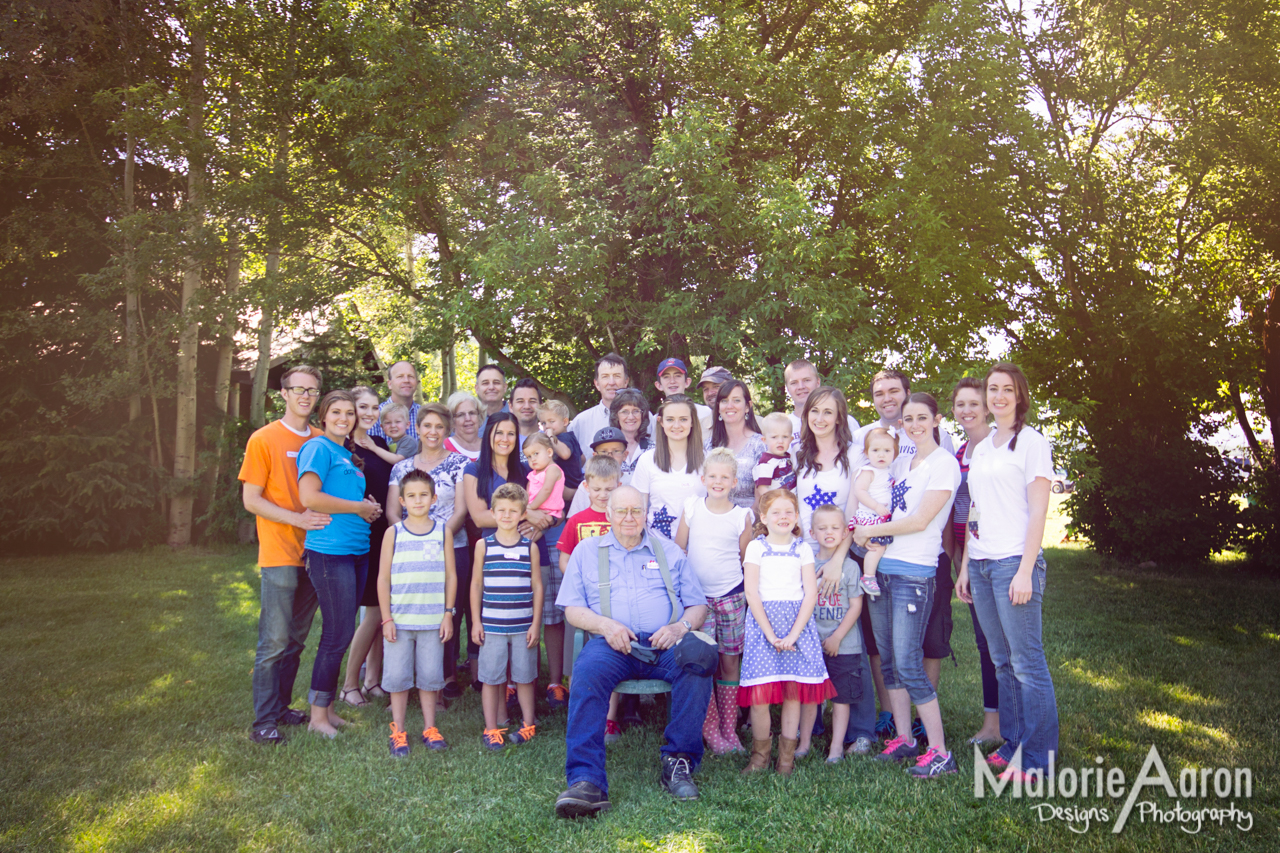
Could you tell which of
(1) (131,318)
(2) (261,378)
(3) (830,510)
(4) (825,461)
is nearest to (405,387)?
(4) (825,461)

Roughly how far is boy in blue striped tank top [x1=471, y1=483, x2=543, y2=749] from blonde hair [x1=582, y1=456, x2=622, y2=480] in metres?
0.45

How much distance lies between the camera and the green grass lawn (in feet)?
11.1

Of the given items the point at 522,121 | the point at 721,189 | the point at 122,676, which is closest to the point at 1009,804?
the point at 122,676

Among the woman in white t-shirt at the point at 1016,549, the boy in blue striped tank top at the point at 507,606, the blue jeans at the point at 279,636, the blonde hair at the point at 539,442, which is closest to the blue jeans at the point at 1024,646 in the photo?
the woman in white t-shirt at the point at 1016,549

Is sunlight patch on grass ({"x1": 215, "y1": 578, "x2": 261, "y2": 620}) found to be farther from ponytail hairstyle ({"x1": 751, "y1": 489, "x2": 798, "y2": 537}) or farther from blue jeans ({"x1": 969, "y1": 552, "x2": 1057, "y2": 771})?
blue jeans ({"x1": 969, "y1": 552, "x2": 1057, "y2": 771})

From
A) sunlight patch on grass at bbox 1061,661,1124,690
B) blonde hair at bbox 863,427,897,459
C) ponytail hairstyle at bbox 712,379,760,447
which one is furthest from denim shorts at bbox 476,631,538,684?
sunlight patch on grass at bbox 1061,661,1124,690

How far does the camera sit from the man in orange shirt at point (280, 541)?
4566mm

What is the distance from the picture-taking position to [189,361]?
49.3 feet

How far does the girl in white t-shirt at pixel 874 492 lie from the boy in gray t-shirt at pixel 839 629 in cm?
9

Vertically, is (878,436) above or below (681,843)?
above

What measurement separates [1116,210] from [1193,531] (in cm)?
542

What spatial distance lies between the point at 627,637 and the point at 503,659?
40.2 inches

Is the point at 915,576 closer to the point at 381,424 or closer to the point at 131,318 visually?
the point at 381,424

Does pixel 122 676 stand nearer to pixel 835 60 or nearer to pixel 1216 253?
pixel 835 60
